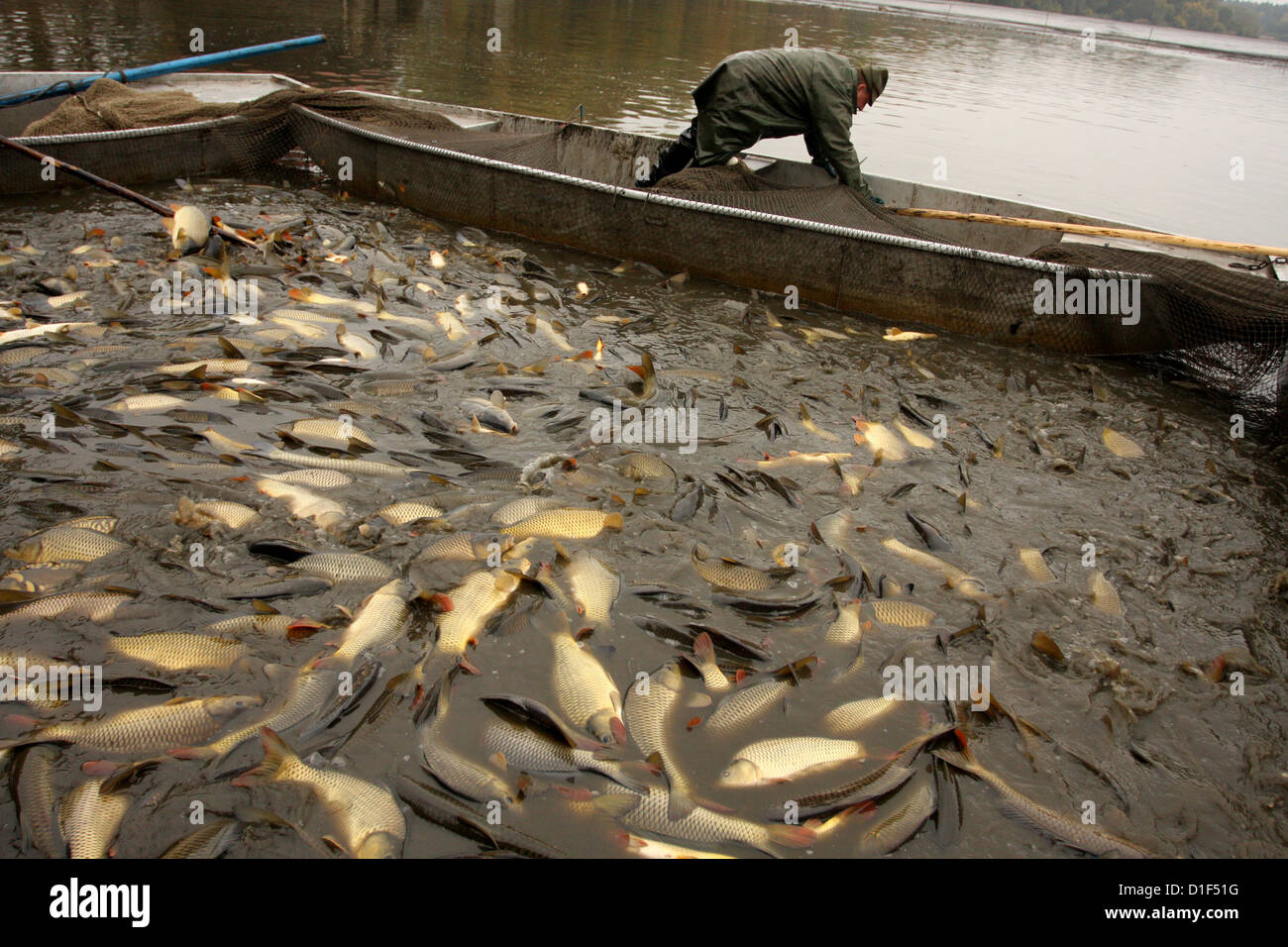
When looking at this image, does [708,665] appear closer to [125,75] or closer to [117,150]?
[117,150]

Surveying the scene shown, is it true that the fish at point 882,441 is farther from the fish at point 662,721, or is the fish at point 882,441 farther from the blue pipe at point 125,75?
the blue pipe at point 125,75

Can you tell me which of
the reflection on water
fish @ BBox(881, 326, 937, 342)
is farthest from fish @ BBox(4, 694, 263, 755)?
the reflection on water

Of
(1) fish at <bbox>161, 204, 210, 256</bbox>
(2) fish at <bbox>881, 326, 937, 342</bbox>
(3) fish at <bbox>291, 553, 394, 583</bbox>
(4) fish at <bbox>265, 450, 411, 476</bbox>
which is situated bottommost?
(3) fish at <bbox>291, 553, 394, 583</bbox>

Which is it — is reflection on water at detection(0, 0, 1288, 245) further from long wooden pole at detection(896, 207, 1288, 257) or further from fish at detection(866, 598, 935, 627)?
fish at detection(866, 598, 935, 627)

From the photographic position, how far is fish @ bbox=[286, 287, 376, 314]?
21.1ft

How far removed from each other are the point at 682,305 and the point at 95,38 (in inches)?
604

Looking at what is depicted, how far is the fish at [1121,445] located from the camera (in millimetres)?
5621

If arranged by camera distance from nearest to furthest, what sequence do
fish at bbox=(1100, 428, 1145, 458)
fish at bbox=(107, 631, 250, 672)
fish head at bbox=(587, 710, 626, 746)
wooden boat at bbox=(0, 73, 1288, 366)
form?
1. fish head at bbox=(587, 710, 626, 746)
2. fish at bbox=(107, 631, 250, 672)
3. fish at bbox=(1100, 428, 1145, 458)
4. wooden boat at bbox=(0, 73, 1288, 366)

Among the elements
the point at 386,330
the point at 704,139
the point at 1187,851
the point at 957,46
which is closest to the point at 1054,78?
the point at 957,46

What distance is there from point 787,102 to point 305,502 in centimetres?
599

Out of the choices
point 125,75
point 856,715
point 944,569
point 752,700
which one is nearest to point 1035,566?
point 944,569

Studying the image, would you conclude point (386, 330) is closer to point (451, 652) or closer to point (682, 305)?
point (682, 305)

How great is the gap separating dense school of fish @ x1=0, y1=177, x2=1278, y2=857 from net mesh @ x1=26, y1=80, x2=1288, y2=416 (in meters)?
1.12

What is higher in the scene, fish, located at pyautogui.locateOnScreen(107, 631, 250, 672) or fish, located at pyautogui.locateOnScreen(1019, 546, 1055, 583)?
fish, located at pyautogui.locateOnScreen(1019, 546, 1055, 583)
